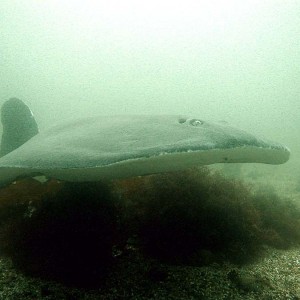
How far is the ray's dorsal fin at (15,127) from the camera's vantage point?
260 inches

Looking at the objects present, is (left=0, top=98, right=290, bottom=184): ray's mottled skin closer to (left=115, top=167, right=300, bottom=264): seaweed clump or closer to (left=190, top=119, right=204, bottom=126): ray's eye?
(left=190, top=119, right=204, bottom=126): ray's eye

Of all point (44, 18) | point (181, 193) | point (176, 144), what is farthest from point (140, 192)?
point (44, 18)

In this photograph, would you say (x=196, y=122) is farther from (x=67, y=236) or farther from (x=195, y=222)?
(x=67, y=236)

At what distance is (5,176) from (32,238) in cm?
99

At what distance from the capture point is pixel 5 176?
8.75 ft

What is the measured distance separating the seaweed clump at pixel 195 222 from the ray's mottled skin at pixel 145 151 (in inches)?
54.9

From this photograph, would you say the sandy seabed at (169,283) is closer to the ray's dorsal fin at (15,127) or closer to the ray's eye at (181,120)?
the ray's eye at (181,120)

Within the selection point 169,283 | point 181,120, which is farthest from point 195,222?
point 181,120

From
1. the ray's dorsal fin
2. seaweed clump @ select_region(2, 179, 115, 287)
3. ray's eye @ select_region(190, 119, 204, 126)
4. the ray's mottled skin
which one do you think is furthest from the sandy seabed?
the ray's dorsal fin

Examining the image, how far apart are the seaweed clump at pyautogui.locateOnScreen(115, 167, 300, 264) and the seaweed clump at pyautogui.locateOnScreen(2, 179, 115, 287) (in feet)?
1.32

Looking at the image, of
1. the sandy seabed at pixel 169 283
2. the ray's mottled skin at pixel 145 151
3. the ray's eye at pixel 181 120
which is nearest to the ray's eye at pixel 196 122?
the ray's mottled skin at pixel 145 151

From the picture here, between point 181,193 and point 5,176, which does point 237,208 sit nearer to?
point 181,193

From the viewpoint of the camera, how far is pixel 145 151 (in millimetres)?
2045

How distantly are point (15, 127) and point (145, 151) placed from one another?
5845 millimetres
